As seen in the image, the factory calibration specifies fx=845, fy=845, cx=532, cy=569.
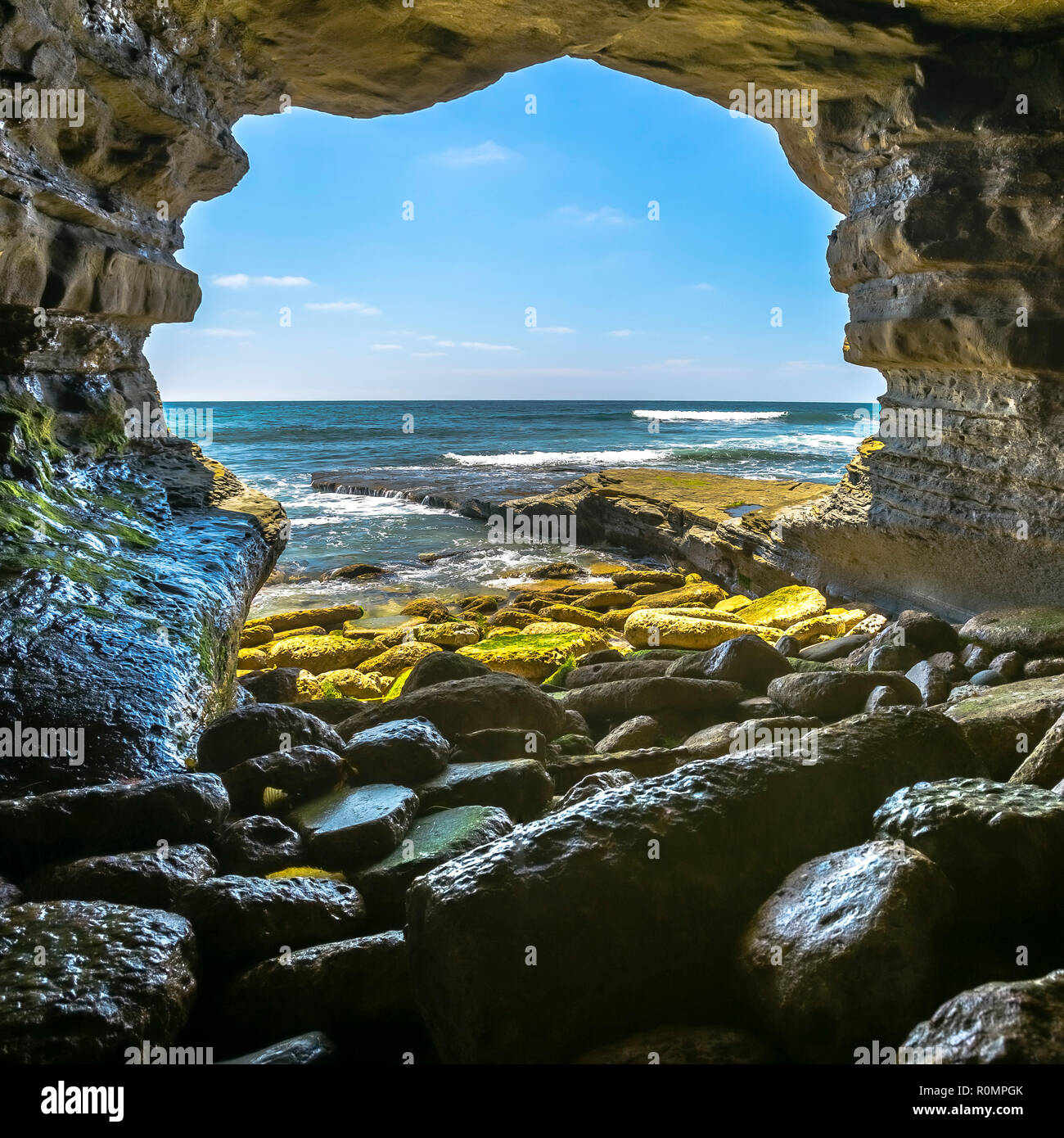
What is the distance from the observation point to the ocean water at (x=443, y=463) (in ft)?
47.3

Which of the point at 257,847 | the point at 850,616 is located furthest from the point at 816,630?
the point at 257,847

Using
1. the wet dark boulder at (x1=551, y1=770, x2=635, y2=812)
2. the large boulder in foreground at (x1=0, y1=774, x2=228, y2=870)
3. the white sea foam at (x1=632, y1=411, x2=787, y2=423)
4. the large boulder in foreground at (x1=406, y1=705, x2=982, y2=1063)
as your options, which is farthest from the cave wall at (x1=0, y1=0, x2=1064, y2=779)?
the white sea foam at (x1=632, y1=411, x2=787, y2=423)

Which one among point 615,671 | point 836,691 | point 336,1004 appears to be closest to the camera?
point 336,1004

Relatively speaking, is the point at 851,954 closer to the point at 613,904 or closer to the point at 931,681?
the point at 613,904

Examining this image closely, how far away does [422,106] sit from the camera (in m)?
8.05

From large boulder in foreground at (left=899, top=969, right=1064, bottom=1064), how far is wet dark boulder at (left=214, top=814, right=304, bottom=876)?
2.19 meters

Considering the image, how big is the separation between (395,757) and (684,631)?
502cm

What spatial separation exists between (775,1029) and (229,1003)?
4.79 feet

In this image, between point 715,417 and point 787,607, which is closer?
point 787,607

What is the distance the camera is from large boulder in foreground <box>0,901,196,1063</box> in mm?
1969

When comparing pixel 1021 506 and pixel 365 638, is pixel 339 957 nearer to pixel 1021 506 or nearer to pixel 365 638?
pixel 1021 506

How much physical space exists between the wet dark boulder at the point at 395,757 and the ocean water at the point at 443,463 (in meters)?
7.23

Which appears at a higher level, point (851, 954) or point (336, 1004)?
point (851, 954)

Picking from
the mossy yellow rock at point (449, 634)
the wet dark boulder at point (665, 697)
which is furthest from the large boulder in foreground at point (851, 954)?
the mossy yellow rock at point (449, 634)
